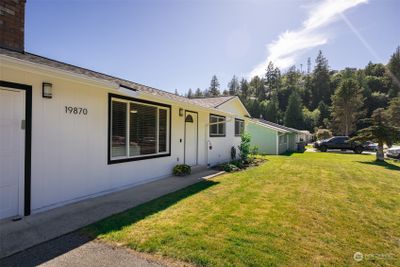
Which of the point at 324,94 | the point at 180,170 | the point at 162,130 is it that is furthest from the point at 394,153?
the point at 324,94

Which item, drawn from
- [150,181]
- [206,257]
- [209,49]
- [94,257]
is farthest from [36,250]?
[209,49]

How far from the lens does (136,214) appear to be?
425 centimetres

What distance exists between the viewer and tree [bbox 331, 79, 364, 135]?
44.0 m

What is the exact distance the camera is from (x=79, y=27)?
8070 mm

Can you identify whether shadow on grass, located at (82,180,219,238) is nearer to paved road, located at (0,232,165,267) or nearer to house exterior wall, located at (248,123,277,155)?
paved road, located at (0,232,165,267)

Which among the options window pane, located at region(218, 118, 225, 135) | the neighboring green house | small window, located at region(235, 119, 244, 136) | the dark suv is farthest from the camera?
the dark suv

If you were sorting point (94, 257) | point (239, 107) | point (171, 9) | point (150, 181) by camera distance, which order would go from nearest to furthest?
point (94, 257)
point (150, 181)
point (171, 9)
point (239, 107)

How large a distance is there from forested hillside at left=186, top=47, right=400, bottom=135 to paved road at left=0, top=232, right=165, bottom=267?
49.8 meters

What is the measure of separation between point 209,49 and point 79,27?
718cm

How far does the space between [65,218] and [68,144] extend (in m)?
1.56

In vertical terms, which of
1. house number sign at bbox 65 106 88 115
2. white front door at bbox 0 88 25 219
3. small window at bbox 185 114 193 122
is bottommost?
white front door at bbox 0 88 25 219

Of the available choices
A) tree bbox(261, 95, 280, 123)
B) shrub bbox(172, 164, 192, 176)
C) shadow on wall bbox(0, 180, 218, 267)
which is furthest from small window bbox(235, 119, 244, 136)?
tree bbox(261, 95, 280, 123)

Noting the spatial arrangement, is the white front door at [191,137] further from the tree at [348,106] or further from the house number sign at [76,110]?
the tree at [348,106]

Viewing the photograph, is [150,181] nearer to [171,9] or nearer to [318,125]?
[171,9]
